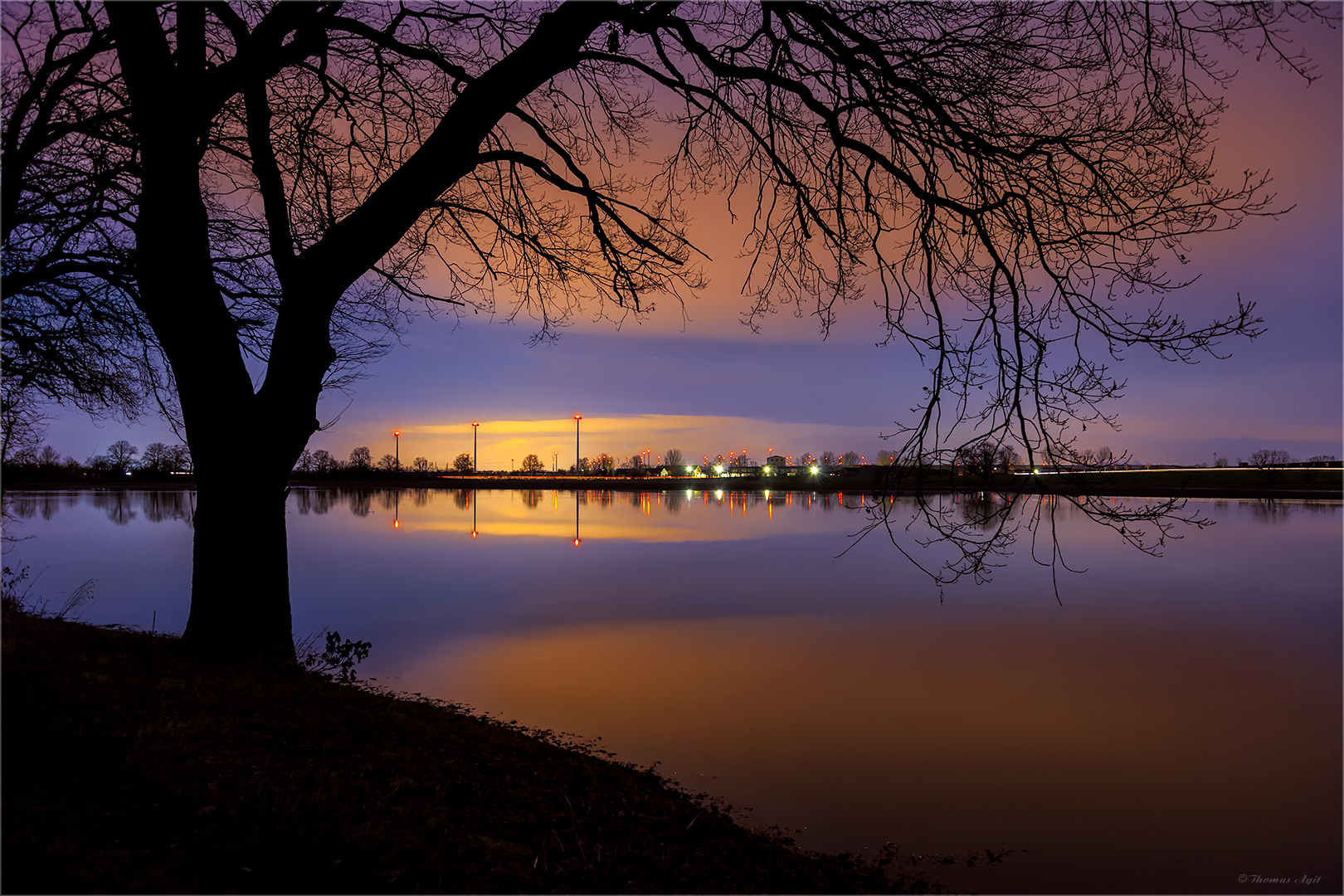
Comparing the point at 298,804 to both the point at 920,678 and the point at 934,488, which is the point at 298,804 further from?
the point at 934,488

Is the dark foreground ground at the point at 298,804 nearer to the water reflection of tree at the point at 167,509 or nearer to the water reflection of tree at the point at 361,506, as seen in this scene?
the water reflection of tree at the point at 167,509

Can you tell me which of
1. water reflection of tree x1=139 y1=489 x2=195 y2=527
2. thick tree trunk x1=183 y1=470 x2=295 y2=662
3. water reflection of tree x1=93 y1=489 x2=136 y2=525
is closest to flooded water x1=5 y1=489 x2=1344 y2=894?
thick tree trunk x1=183 y1=470 x2=295 y2=662

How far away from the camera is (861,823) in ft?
24.4

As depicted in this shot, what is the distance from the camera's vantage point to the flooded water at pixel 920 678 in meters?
7.50

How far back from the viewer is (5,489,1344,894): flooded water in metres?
7.50

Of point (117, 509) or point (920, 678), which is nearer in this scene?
point (920, 678)

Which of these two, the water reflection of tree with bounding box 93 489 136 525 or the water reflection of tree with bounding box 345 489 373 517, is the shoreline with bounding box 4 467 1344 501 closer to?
Answer: the water reflection of tree with bounding box 345 489 373 517

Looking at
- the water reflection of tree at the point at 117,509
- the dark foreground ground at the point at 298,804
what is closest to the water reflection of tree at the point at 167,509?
the water reflection of tree at the point at 117,509

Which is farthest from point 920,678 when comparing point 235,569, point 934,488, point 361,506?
point 361,506

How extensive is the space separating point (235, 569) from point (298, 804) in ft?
13.2

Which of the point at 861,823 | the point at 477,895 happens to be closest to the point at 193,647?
the point at 477,895

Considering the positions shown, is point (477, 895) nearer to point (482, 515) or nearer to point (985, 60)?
point (985, 60)

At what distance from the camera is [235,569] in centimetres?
800

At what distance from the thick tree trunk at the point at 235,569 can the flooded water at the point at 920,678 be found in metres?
3.70
